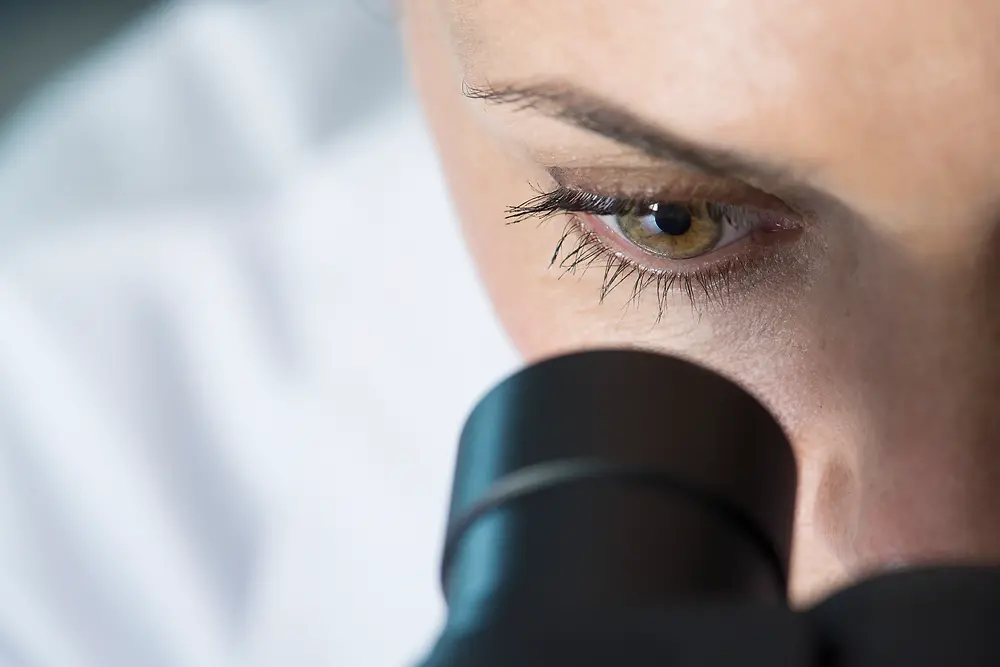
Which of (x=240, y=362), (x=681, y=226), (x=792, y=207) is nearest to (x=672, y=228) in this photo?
(x=681, y=226)

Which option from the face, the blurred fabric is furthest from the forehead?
the blurred fabric

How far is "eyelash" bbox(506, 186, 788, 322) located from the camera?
0.59 m

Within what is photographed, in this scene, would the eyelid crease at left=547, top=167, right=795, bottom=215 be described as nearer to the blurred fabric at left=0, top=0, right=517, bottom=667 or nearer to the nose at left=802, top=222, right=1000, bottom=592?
the nose at left=802, top=222, right=1000, bottom=592

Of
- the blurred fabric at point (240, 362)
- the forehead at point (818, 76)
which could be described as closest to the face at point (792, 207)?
the forehead at point (818, 76)

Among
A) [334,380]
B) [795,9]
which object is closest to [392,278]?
[334,380]

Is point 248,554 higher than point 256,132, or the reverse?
point 256,132

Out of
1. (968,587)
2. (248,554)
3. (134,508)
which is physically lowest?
(248,554)

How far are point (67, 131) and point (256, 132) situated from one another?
7.9 inches

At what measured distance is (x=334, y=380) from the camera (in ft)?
4.43

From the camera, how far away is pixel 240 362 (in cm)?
131

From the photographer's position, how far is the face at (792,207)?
441 mm

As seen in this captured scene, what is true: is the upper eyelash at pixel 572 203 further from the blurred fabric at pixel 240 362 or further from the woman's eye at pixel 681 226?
the blurred fabric at pixel 240 362

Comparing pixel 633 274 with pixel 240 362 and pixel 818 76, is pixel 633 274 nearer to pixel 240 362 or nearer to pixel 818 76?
pixel 818 76

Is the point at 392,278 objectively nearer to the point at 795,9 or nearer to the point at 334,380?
the point at 334,380
